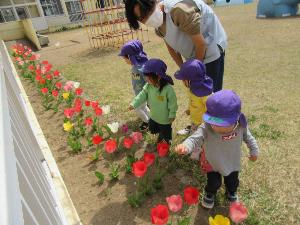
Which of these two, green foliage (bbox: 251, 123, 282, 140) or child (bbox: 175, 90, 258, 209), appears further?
green foliage (bbox: 251, 123, 282, 140)

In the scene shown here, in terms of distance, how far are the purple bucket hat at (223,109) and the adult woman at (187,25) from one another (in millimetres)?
712

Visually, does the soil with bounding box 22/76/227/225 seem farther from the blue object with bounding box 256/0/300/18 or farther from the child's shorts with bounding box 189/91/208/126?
the blue object with bounding box 256/0/300/18

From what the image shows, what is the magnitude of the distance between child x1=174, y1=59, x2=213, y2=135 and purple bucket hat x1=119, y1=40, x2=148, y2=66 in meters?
1.15

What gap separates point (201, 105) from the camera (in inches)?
A: 107

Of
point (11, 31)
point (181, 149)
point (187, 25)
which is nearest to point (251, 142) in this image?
point (181, 149)

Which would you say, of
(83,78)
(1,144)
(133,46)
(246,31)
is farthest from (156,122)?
(246,31)

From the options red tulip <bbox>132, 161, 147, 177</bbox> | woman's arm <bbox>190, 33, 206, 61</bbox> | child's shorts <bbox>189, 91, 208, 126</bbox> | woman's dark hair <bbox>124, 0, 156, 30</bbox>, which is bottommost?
red tulip <bbox>132, 161, 147, 177</bbox>

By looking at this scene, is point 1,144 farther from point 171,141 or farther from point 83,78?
point 83,78

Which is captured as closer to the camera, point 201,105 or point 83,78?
point 201,105

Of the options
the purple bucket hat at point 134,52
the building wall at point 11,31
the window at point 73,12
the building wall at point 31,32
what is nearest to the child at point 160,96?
the purple bucket hat at point 134,52

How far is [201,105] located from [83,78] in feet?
16.6

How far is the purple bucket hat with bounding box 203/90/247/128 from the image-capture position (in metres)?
1.98

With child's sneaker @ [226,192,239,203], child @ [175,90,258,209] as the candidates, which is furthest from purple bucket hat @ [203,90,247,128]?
child's sneaker @ [226,192,239,203]

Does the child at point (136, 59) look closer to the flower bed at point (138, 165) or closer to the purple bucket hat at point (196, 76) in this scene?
the flower bed at point (138, 165)
